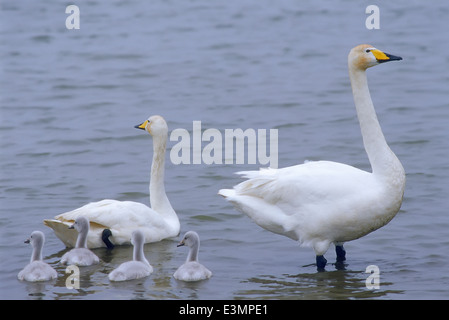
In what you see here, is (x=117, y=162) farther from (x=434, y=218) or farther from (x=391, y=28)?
(x=391, y=28)

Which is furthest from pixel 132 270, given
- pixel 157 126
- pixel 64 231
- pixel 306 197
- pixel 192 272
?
pixel 157 126

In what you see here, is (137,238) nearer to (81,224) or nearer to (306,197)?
(81,224)

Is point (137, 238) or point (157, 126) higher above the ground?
point (157, 126)

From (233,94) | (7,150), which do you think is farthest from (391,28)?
(7,150)

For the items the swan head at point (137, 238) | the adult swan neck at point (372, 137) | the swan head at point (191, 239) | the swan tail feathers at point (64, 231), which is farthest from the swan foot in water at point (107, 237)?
the adult swan neck at point (372, 137)

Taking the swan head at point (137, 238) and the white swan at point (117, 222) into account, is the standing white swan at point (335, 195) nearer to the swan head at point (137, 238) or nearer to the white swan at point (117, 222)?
the swan head at point (137, 238)

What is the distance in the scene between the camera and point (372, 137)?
360 inches

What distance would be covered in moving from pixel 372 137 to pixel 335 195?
75cm

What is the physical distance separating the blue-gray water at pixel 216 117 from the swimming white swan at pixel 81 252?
0.40 ft

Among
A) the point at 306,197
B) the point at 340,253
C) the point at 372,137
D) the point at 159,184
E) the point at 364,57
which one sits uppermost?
the point at 364,57

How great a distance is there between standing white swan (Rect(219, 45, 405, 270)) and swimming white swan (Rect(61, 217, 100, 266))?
1.41 metres

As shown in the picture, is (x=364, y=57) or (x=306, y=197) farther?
(x=364, y=57)

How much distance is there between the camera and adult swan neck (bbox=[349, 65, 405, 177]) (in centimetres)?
889
